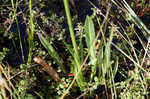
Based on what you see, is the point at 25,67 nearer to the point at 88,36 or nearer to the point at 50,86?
the point at 50,86

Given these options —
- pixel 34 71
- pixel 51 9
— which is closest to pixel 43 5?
pixel 51 9

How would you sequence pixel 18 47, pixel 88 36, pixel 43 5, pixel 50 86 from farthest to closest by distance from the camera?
pixel 43 5, pixel 18 47, pixel 50 86, pixel 88 36

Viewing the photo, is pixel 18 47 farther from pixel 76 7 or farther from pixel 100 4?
pixel 100 4

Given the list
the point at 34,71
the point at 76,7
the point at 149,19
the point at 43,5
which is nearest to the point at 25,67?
the point at 34,71

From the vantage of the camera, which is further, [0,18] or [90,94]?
[0,18]

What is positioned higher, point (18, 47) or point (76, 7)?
point (76, 7)

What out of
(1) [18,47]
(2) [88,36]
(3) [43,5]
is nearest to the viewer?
(2) [88,36]

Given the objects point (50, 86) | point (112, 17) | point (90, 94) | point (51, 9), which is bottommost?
point (90, 94)
